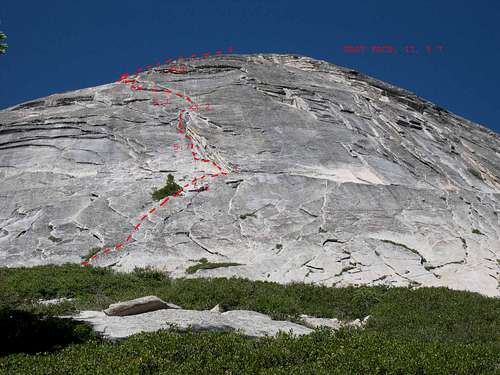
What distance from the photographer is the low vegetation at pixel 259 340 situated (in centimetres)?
1182

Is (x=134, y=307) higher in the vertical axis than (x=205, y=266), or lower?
lower

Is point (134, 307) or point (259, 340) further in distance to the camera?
point (134, 307)

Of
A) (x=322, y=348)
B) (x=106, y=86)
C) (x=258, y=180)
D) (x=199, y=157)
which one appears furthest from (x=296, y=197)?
(x=106, y=86)

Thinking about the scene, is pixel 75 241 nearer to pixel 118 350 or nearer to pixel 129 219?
pixel 129 219

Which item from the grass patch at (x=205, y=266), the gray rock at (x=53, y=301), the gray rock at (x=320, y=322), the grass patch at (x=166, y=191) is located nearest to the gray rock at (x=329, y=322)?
the gray rock at (x=320, y=322)

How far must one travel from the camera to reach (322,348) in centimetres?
1311

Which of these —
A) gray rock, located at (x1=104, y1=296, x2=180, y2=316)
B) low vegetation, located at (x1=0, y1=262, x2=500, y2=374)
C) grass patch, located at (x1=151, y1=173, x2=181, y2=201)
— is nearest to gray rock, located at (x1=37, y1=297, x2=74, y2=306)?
low vegetation, located at (x1=0, y1=262, x2=500, y2=374)

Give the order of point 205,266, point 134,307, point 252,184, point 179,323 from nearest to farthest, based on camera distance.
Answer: point 179,323 → point 134,307 → point 205,266 → point 252,184

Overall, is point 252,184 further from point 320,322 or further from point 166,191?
point 320,322

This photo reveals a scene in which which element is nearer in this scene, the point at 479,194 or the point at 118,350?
the point at 118,350

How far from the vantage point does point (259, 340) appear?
558 inches

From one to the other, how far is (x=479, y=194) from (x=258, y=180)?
15.3 metres

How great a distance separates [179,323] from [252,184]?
18063 millimetres

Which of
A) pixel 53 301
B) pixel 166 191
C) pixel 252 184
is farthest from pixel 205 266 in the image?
pixel 252 184
